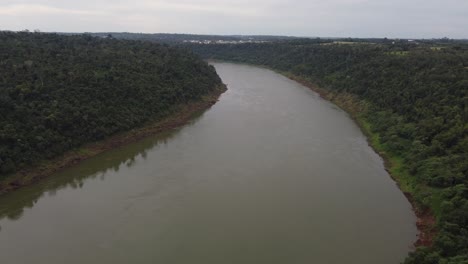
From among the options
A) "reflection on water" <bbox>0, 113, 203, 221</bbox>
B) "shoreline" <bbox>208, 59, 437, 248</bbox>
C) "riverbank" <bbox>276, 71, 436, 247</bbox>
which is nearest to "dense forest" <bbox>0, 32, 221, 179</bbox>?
"reflection on water" <bbox>0, 113, 203, 221</bbox>

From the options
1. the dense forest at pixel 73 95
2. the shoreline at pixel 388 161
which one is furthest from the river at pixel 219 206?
the dense forest at pixel 73 95

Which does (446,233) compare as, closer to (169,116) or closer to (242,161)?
(242,161)

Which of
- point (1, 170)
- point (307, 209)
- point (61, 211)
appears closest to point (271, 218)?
point (307, 209)

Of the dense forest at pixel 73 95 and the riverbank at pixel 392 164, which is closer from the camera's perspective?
the riverbank at pixel 392 164

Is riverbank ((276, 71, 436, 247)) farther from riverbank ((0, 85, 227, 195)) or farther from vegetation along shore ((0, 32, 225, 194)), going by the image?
riverbank ((0, 85, 227, 195))

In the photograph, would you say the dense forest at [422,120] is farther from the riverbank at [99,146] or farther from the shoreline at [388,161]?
the riverbank at [99,146]

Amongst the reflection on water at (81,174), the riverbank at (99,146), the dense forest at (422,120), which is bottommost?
the reflection on water at (81,174)

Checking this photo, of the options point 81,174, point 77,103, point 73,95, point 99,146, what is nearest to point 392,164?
point 81,174
